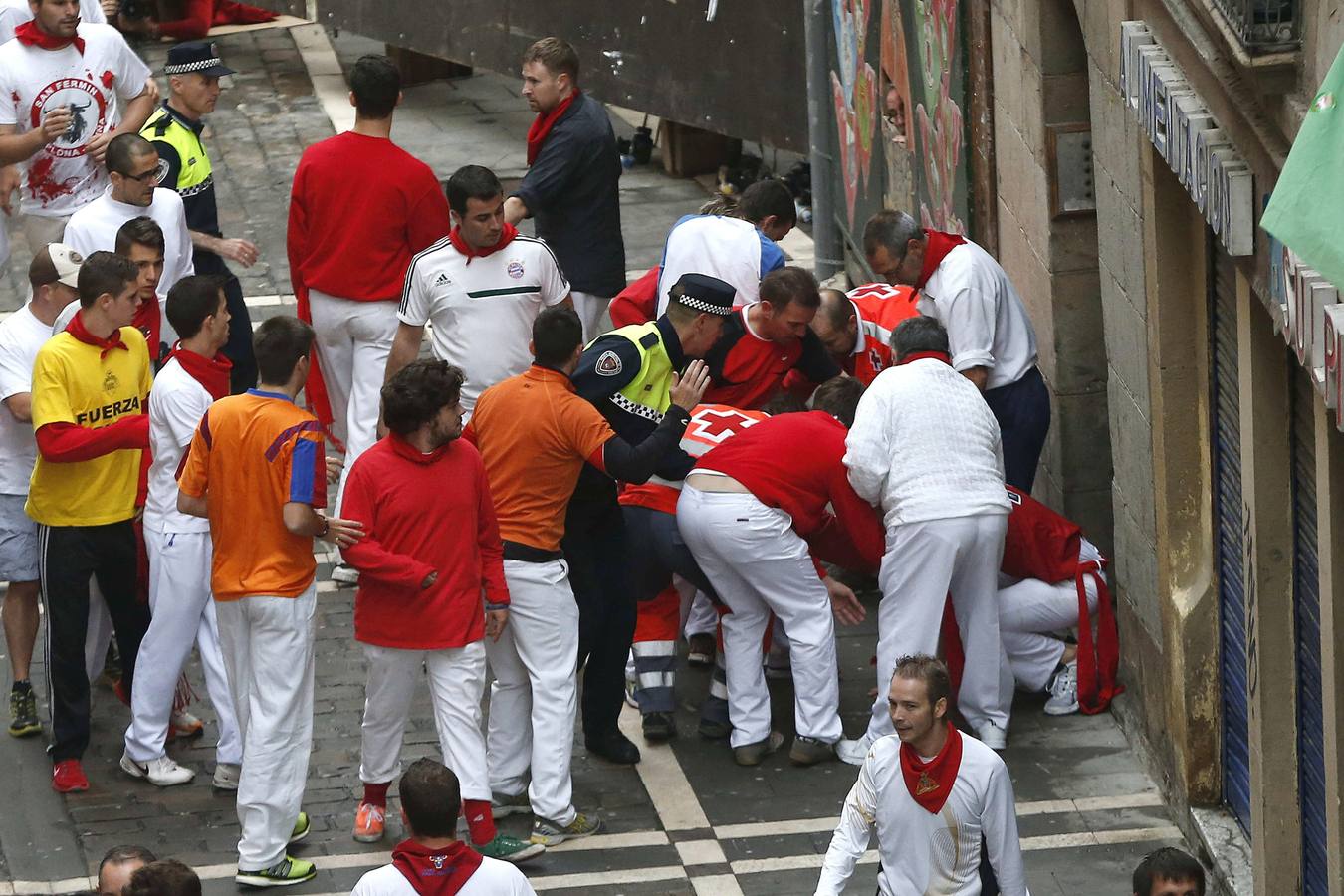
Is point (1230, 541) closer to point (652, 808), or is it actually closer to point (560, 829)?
point (652, 808)

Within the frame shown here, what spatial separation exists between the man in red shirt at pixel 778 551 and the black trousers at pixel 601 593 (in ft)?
1.07

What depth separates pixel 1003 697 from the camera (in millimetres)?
9305

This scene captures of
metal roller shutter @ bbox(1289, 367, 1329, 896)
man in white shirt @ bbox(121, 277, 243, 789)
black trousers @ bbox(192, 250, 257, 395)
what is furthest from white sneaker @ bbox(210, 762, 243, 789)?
metal roller shutter @ bbox(1289, 367, 1329, 896)

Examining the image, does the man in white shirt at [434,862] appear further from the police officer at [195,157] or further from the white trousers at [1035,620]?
the police officer at [195,157]

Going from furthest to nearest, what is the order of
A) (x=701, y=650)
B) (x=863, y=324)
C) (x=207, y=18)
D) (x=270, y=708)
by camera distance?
1. (x=207, y=18)
2. (x=863, y=324)
3. (x=701, y=650)
4. (x=270, y=708)

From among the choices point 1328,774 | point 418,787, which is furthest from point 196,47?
point 1328,774

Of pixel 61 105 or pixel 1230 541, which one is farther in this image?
pixel 61 105

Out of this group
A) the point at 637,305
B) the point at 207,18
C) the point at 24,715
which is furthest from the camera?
the point at 207,18

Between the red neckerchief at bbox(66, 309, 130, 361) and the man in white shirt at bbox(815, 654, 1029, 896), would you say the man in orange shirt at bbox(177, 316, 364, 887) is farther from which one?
the man in white shirt at bbox(815, 654, 1029, 896)

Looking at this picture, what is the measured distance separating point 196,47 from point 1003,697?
16.4 feet

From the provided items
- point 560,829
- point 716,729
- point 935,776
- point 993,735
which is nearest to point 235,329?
point 716,729

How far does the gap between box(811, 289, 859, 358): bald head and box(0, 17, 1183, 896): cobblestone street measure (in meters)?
1.31

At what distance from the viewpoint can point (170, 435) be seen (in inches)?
334

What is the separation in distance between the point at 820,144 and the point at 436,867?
9.42 meters
